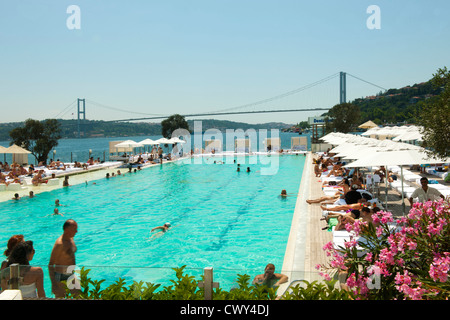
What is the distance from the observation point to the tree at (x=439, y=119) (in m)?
5.88

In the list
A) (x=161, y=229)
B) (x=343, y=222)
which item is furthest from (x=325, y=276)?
(x=161, y=229)

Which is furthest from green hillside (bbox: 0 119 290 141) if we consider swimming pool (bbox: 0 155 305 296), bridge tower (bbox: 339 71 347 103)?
swimming pool (bbox: 0 155 305 296)

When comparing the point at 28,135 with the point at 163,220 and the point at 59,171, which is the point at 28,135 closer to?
the point at 59,171

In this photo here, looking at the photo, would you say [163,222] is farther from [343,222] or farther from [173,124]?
[173,124]

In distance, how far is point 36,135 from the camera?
2741cm

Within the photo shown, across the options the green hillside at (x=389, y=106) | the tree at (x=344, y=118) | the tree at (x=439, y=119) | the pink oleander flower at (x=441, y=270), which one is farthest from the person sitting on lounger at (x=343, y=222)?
the green hillside at (x=389, y=106)

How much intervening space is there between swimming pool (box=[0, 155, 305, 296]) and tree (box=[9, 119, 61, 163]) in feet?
45.8

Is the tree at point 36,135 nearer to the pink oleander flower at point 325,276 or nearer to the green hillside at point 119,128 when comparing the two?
the pink oleander flower at point 325,276

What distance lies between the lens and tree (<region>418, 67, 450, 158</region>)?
5883mm

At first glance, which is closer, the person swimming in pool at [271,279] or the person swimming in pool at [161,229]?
the person swimming in pool at [271,279]

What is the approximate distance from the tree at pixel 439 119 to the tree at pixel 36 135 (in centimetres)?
2730
